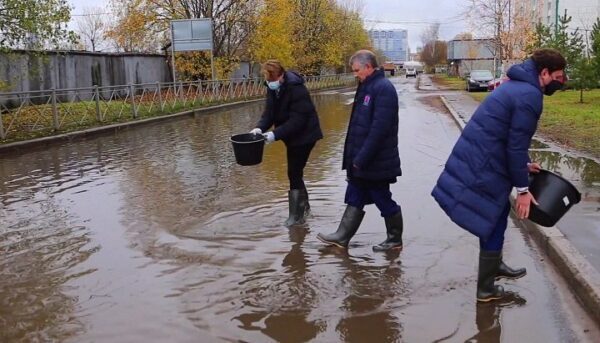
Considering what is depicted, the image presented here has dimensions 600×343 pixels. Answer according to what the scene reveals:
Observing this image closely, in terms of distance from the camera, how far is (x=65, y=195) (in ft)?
26.8

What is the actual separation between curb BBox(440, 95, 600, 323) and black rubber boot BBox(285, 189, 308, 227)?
2193mm

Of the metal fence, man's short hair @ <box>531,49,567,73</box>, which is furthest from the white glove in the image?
the metal fence

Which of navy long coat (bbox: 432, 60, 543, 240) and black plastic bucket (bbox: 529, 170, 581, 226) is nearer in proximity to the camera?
navy long coat (bbox: 432, 60, 543, 240)

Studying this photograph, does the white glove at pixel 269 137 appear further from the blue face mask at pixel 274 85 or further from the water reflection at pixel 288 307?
the water reflection at pixel 288 307

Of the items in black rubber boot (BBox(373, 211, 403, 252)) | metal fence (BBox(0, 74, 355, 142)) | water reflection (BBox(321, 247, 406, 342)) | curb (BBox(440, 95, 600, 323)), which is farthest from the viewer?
metal fence (BBox(0, 74, 355, 142))

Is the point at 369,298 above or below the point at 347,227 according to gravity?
below

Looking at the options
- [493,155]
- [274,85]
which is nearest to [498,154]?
[493,155]

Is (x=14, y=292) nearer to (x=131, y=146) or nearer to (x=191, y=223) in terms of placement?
(x=191, y=223)

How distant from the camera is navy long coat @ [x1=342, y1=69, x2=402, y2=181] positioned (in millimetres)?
4855

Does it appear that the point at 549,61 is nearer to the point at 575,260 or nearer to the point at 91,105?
the point at 575,260

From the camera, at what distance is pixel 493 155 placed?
149 inches

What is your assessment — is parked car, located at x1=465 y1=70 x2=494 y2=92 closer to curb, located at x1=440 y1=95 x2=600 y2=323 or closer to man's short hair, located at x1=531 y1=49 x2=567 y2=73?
curb, located at x1=440 y1=95 x2=600 y2=323

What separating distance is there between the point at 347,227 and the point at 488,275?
58.4 inches

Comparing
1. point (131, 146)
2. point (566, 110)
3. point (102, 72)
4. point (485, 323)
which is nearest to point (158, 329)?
point (485, 323)
